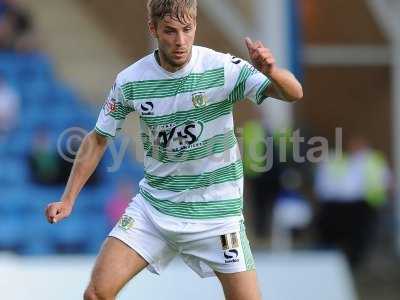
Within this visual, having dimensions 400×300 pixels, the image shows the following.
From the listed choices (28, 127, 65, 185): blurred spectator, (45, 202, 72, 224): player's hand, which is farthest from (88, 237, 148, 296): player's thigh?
(28, 127, 65, 185): blurred spectator

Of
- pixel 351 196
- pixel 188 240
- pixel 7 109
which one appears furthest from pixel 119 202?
pixel 188 240

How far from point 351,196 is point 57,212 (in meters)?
8.12

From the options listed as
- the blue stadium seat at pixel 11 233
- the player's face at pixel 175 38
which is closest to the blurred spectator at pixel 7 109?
the blue stadium seat at pixel 11 233

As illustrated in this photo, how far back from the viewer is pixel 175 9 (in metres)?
6.20

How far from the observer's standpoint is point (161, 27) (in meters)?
6.24

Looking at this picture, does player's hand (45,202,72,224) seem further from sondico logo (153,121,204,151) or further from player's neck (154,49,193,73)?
player's neck (154,49,193,73)

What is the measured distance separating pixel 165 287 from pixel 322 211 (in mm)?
5270

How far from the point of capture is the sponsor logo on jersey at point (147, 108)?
21.3ft

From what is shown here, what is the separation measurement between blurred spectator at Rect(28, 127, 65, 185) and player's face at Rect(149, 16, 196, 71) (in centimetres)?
698

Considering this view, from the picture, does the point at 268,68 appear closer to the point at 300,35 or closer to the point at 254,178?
the point at 254,178

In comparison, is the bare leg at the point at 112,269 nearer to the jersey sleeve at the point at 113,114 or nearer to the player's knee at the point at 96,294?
the player's knee at the point at 96,294

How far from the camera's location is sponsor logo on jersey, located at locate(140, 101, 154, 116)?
6.48 metres

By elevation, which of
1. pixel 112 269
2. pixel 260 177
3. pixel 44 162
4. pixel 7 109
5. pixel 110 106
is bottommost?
pixel 112 269

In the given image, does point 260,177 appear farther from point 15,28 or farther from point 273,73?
point 273,73
